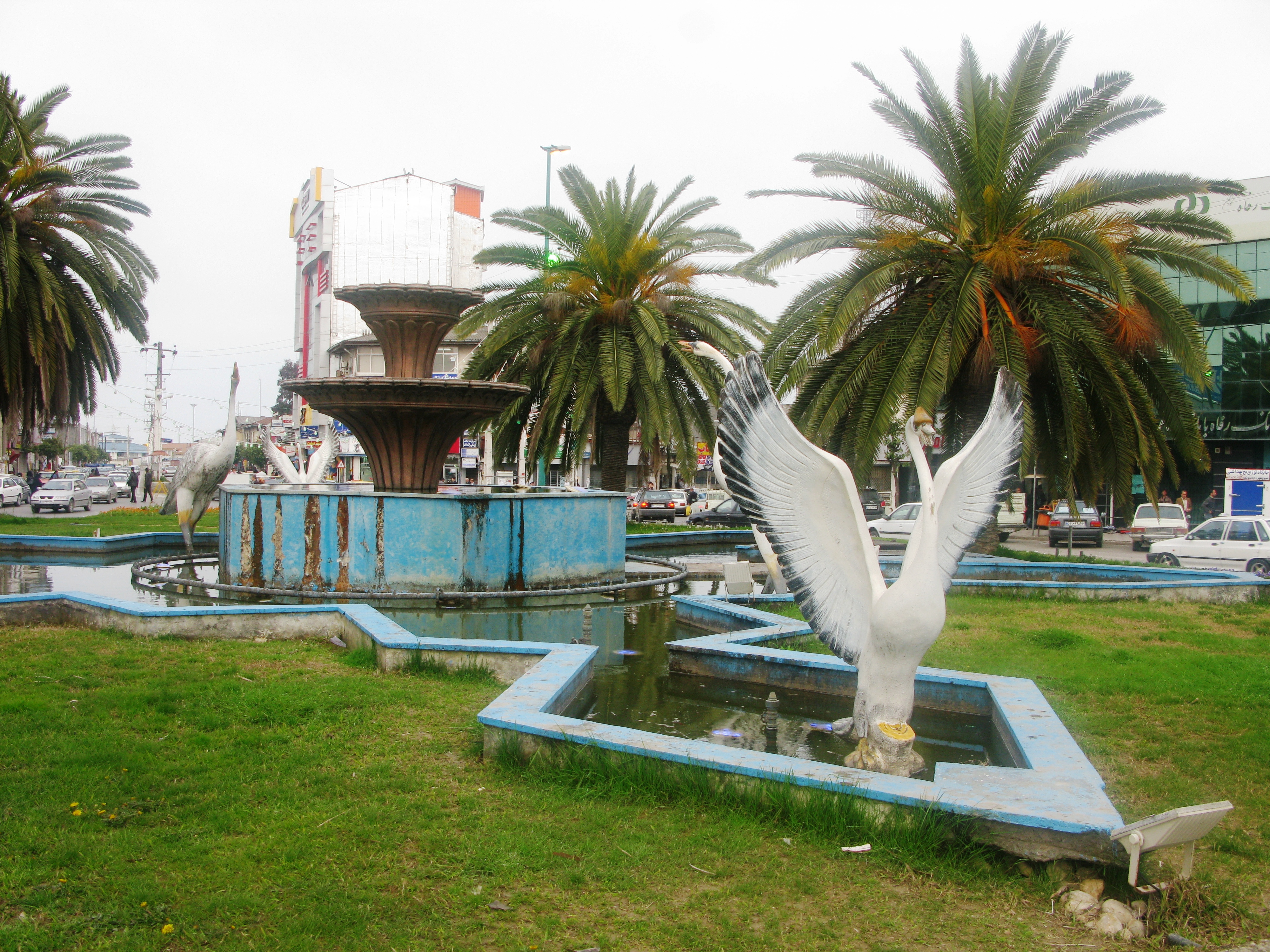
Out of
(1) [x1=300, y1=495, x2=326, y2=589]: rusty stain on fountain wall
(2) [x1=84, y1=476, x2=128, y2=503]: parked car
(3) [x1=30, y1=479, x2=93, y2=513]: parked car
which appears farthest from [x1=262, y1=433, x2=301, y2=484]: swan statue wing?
(2) [x1=84, y1=476, x2=128, y2=503]: parked car

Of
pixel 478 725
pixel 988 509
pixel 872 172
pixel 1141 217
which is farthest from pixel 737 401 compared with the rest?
pixel 1141 217

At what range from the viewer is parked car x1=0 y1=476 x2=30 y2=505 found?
116 ft

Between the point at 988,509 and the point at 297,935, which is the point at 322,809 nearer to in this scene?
the point at 297,935

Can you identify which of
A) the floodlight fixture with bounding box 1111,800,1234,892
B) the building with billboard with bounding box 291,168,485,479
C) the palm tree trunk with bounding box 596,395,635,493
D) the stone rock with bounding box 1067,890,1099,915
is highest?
the building with billboard with bounding box 291,168,485,479

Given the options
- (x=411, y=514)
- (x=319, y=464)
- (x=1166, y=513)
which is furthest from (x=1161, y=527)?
(x=411, y=514)

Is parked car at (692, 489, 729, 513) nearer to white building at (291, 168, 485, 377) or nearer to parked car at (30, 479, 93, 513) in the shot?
white building at (291, 168, 485, 377)

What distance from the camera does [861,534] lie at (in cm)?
549

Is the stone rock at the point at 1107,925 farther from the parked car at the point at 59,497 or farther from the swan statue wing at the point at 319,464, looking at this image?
the parked car at the point at 59,497

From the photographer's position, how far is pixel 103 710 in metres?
5.99

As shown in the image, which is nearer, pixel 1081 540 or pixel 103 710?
pixel 103 710

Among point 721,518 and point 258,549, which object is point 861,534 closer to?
point 258,549

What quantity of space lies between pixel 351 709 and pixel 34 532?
16629 mm

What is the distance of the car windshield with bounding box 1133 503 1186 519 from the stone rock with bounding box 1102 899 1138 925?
25380 millimetres

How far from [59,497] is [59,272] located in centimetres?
1658
